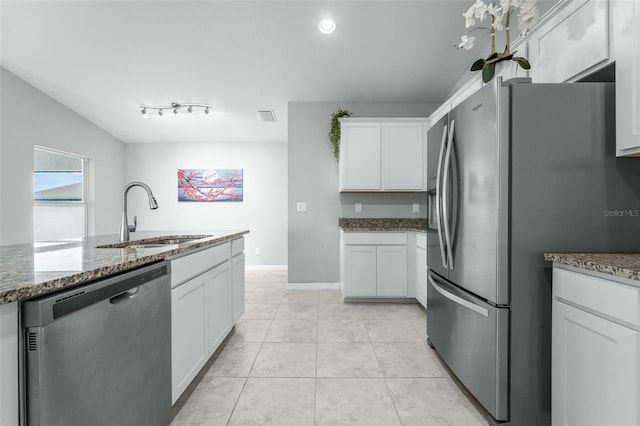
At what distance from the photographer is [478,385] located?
1.58 metres

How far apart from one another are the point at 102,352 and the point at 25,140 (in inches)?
175

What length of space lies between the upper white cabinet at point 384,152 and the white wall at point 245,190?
2376 millimetres

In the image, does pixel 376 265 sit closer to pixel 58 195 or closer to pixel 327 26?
pixel 327 26

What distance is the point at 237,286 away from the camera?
269 centimetres

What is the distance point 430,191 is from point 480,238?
0.80 metres

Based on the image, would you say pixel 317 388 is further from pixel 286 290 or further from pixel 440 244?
pixel 286 290

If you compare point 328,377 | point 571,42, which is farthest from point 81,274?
point 571,42

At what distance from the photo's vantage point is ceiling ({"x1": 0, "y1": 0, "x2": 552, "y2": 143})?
9.64 feet

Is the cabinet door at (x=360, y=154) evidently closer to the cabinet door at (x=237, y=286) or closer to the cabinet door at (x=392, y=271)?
the cabinet door at (x=392, y=271)

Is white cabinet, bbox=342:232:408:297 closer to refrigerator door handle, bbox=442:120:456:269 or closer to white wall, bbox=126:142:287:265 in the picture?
refrigerator door handle, bbox=442:120:456:269

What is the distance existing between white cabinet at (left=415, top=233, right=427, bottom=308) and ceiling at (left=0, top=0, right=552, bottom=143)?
2.08 m

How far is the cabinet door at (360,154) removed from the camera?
3.78 metres

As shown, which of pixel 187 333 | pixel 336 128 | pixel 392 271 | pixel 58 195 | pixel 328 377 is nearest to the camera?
pixel 187 333

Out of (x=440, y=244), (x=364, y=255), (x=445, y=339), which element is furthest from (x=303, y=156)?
(x=445, y=339)
